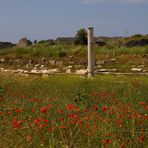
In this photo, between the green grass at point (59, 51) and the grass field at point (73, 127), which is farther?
the green grass at point (59, 51)

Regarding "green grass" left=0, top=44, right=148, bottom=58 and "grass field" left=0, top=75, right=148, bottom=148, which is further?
"green grass" left=0, top=44, right=148, bottom=58

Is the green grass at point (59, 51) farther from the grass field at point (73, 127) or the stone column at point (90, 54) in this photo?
the grass field at point (73, 127)

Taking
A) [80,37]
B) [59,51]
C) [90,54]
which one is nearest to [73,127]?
[90,54]

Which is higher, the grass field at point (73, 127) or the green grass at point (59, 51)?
the grass field at point (73, 127)

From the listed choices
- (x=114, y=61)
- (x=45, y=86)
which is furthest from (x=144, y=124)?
(x=114, y=61)

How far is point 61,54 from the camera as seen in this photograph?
24.3m

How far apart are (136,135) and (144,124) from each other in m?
0.64

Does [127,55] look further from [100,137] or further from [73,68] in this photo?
[100,137]

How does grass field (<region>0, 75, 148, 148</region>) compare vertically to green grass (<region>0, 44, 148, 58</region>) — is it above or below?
above

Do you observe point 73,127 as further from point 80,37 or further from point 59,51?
point 80,37

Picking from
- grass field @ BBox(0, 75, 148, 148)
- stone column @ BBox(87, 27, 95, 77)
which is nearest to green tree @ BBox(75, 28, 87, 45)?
stone column @ BBox(87, 27, 95, 77)

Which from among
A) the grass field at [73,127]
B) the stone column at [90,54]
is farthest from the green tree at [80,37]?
the grass field at [73,127]

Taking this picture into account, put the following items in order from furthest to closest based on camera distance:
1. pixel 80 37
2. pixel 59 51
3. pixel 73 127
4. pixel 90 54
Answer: pixel 80 37
pixel 59 51
pixel 90 54
pixel 73 127

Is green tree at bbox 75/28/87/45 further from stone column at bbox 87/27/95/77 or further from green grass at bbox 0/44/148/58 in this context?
stone column at bbox 87/27/95/77
